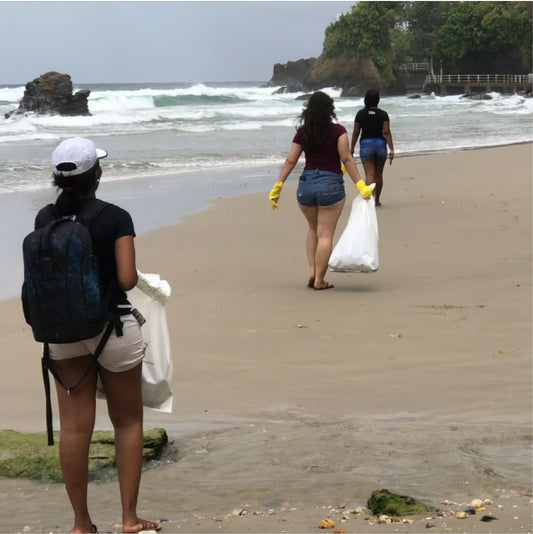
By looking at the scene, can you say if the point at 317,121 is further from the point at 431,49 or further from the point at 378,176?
the point at 431,49

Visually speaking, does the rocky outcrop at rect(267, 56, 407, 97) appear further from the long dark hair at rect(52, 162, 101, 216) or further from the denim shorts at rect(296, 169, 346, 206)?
the long dark hair at rect(52, 162, 101, 216)

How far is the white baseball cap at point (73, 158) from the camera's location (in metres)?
3.29

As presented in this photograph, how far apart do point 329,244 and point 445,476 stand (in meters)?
3.85

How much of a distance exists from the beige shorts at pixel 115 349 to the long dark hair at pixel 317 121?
420 centimetres

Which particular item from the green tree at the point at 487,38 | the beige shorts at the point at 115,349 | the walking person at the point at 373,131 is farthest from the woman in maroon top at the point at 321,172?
the green tree at the point at 487,38

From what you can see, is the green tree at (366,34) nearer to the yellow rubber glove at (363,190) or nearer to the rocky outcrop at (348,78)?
the rocky outcrop at (348,78)

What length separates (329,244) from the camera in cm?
755

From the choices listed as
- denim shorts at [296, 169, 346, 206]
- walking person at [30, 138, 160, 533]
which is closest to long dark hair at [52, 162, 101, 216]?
walking person at [30, 138, 160, 533]

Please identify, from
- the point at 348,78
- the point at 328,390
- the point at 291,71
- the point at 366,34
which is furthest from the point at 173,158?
the point at 291,71

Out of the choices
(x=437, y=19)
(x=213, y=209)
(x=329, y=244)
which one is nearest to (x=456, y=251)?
(x=329, y=244)

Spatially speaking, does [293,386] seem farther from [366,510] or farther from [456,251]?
[456,251]

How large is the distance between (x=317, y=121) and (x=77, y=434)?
435 cm

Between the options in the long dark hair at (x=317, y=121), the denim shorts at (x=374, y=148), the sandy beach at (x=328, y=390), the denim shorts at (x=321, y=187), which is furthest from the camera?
the denim shorts at (x=374, y=148)

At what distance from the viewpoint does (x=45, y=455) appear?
4.06 meters
